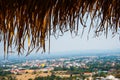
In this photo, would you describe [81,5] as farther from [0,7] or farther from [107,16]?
[0,7]

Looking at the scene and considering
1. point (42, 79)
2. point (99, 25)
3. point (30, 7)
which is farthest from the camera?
point (42, 79)

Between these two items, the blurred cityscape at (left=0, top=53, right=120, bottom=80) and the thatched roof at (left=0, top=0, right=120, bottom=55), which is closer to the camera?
the thatched roof at (left=0, top=0, right=120, bottom=55)

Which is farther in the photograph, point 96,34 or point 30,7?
point 96,34

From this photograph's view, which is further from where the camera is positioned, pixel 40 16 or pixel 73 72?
pixel 73 72

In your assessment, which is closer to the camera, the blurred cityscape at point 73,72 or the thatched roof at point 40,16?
the thatched roof at point 40,16

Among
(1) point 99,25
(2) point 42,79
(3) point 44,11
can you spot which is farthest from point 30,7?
(2) point 42,79

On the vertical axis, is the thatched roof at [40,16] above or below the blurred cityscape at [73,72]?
above

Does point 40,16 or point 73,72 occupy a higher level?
point 40,16

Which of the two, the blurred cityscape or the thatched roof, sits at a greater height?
the thatched roof
